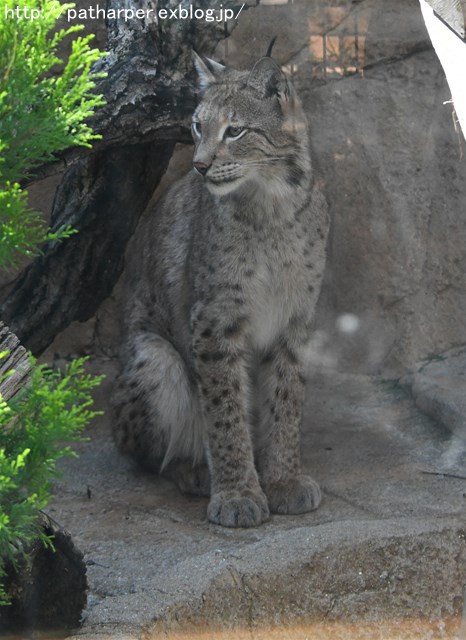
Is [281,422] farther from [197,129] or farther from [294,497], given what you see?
[197,129]

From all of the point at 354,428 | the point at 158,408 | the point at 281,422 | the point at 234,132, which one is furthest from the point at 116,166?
the point at 354,428

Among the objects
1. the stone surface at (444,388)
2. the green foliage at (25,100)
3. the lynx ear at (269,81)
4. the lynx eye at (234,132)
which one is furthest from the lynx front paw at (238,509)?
the green foliage at (25,100)

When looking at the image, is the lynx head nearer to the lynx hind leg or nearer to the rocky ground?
the lynx hind leg

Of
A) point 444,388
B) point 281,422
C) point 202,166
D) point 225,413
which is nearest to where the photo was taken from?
point 202,166

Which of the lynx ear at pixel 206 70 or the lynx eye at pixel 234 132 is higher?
the lynx ear at pixel 206 70

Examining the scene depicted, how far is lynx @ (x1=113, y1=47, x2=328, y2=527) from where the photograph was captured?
4496 mm

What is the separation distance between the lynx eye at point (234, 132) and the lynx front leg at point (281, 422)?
0.94m

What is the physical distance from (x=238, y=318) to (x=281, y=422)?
1.69ft

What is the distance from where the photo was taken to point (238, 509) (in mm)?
4504

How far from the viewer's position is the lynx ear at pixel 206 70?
4.55 m

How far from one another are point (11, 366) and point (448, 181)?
10.8ft

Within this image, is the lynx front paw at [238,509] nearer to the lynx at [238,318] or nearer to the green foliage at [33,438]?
the lynx at [238,318]

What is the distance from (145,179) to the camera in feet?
16.5

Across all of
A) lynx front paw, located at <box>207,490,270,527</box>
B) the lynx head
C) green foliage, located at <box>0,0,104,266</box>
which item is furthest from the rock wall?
green foliage, located at <box>0,0,104,266</box>
